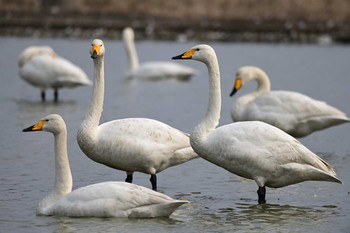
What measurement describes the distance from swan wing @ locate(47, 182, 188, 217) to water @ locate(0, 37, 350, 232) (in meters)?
0.07

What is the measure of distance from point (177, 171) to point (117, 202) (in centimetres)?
305

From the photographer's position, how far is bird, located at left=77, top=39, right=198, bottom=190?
939 centimetres

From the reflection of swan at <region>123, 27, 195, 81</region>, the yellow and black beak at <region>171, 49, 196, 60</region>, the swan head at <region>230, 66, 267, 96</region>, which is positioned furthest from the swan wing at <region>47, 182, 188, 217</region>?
the reflection of swan at <region>123, 27, 195, 81</region>

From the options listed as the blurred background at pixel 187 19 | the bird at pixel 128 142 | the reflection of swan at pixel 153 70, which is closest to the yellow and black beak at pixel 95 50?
the bird at pixel 128 142

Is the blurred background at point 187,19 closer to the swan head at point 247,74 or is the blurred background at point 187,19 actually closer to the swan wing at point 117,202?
the swan head at point 247,74

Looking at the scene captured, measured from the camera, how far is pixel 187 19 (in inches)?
1428

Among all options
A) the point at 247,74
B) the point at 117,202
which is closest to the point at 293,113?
the point at 247,74

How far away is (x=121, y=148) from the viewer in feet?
30.9

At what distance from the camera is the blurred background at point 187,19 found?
3316 centimetres

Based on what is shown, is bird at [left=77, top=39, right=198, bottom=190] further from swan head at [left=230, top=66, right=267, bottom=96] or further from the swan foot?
swan head at [left=230, top=66, right=267, bottom=96]

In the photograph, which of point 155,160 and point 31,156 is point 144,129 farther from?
point 31,156

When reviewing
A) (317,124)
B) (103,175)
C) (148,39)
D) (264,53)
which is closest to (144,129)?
(103,175)

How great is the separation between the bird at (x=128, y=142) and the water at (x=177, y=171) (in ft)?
1.53

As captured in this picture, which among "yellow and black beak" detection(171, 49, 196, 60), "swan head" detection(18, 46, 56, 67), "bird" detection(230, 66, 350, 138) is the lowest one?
"bird" detection(230, 66, 350, 138)
